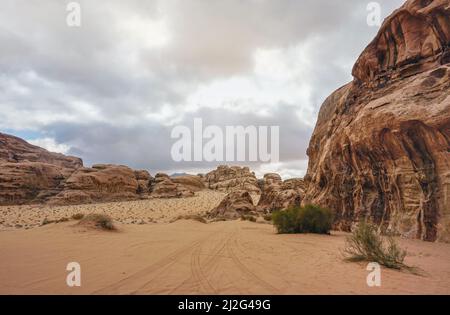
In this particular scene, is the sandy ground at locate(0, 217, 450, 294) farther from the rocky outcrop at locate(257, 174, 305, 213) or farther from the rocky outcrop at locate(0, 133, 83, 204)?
the rocky outcrop at locate(0, 133, 83, 204)

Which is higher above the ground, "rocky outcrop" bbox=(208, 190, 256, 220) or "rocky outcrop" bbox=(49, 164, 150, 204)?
"rocky outcrop" bbox=(49, 164, 150, 204)

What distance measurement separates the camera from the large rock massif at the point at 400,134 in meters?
11.1

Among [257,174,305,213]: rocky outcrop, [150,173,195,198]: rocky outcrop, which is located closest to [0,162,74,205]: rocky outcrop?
[150,173,195,198]: rocky outcrop

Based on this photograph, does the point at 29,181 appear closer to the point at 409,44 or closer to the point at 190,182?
the point at 190,182

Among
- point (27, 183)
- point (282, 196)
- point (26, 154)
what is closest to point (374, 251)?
point (282, 196)

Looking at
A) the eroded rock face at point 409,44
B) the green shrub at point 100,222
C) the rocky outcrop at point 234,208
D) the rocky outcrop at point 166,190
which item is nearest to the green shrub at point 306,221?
the eroded rock face at point 409,44

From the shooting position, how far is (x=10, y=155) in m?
58.1

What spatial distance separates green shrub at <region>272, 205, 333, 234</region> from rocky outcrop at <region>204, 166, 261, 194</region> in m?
45.6

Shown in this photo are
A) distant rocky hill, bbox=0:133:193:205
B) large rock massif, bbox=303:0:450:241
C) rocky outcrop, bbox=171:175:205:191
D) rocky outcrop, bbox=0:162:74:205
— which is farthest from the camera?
rocky outcrop, bbox=171:175:205:191

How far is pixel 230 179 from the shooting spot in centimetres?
7519

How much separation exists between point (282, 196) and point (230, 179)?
4356 cm

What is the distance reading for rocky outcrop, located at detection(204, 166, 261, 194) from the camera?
217ft

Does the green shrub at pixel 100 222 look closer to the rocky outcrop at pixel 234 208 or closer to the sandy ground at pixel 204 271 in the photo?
the sandy ground at pixel 204 271
